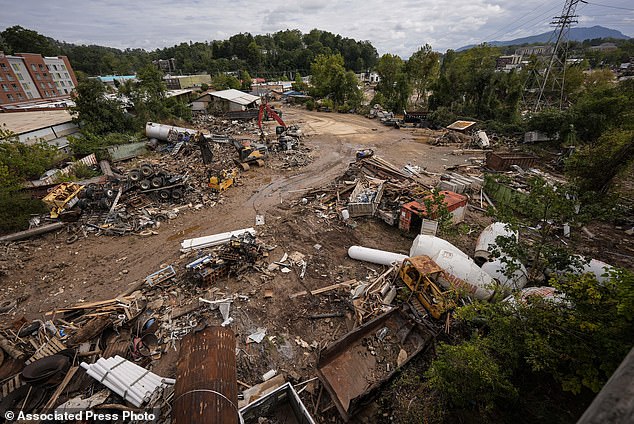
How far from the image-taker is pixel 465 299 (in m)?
7.11

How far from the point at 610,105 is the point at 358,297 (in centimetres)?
2405

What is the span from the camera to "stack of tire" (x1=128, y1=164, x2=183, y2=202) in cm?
1376

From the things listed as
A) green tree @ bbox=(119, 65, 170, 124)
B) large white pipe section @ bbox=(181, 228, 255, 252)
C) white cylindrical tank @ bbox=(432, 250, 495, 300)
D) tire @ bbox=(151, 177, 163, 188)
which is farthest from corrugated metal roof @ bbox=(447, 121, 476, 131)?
green tree @ bbox=(119, 65, 170, 124)

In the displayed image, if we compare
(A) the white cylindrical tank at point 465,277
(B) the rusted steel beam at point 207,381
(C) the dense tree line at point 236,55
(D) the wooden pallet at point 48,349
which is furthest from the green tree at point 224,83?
(B) the rusted steel beam at point 207,381

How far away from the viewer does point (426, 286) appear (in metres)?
7.20

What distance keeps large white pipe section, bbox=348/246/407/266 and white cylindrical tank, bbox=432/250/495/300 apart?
1655mm

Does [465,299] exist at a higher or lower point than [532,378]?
lower

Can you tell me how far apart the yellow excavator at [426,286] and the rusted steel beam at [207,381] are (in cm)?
500

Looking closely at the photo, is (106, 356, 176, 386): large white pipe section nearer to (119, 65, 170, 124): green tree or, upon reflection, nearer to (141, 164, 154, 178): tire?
(141, 164, 154, 178): tire

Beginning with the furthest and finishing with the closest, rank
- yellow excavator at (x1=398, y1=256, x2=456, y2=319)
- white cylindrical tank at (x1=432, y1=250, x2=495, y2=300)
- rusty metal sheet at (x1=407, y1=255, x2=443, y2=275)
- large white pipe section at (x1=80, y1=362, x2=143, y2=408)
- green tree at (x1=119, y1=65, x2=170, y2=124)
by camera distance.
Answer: green tree at (x1=119, y1=65, x2=170, y2=124) < rusty metal sheet at (x1=407, y1=255, x2=443, y2=275) < white cylindrical tank at (x1=432, y1=250, x2=495, y2=300) < yellow excavator at (x1=398, y1=256, x2=456, y2=319) < large white pipe section at (x1=80, y1=362, x2=143, y2=408)

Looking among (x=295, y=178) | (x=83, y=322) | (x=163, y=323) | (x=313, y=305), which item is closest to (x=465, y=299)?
(x=313, y=305)

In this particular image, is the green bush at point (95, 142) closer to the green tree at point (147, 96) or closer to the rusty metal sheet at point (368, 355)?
the green tree at point (147, 96)

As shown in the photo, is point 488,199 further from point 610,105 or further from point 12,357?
point 12,357

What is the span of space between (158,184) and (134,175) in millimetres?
1523
